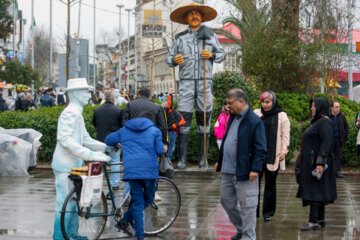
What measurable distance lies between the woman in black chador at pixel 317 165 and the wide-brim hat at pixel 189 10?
5.30m

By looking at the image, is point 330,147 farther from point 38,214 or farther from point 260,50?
point 260,50

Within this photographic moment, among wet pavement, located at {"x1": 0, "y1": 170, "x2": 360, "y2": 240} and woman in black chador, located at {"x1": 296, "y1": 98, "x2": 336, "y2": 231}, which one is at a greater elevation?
woman in black chador, located at {"x1": 296, "y1": 98, "x2": 336, "y2": 231}

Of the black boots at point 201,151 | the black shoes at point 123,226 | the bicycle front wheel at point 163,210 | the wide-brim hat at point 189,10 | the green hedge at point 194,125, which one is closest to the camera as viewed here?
the black shoes at point 123,226

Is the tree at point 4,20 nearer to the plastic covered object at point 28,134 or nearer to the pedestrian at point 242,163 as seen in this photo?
the plastic covered object at point 28,134

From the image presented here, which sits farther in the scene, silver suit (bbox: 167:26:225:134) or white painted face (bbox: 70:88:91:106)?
silver suit (bbox: 167:26:225:134)

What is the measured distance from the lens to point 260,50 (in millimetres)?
21734

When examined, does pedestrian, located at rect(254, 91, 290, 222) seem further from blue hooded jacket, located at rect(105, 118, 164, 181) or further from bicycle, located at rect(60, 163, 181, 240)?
blue hooded jacket, located at rect(105, 118, 164, 181)

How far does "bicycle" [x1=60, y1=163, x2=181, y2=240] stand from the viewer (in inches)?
263

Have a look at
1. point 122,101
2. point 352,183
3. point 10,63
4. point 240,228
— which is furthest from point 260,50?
point 10,63

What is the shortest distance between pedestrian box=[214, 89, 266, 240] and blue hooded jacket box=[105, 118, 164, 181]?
812mm

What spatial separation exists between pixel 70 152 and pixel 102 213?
0.92 meters

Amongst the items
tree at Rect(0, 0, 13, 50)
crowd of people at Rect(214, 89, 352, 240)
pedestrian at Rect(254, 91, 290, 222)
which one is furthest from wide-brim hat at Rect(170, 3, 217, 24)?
tree at Rect(0, 0, 13, 50)

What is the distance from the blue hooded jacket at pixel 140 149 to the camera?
6.96 m

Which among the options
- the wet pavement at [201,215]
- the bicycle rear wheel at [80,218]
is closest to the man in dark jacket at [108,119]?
the wet pavement at [201,215]
